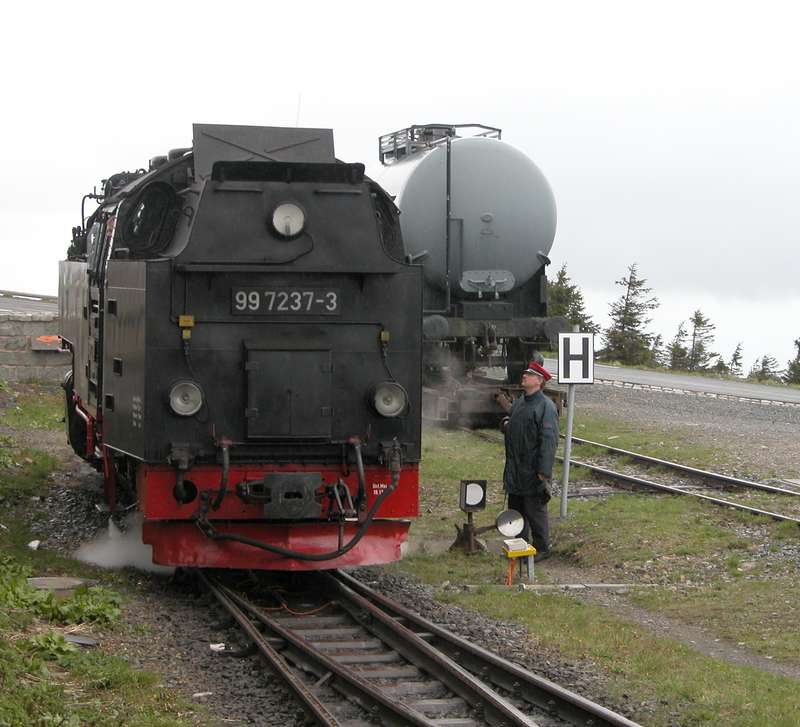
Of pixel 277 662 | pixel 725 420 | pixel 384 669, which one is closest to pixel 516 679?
pixel 384 669

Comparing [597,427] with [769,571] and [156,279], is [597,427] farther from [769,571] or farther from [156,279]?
[156,279]

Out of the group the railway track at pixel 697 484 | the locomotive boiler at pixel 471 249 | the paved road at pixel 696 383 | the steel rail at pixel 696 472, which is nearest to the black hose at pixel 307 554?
the railway track at pixel 697 484

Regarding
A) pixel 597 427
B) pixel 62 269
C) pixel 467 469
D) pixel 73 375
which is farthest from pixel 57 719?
pixel 597 427

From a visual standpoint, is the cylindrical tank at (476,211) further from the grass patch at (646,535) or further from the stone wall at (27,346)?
the stone wall at (27,346)

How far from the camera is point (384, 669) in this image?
300 inches

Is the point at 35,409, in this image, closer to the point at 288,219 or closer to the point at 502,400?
the point at 502,400

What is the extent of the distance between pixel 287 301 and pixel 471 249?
429 inches

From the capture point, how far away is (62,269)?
14719mm

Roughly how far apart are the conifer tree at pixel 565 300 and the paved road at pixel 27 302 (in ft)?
54.1

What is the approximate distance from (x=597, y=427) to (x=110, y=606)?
1447cm

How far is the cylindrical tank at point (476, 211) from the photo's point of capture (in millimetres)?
19516

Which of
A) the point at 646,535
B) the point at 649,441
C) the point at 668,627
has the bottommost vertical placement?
the point at 668,627

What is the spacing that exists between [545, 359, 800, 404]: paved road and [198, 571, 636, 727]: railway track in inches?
873

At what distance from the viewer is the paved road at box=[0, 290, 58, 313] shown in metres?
42.9
